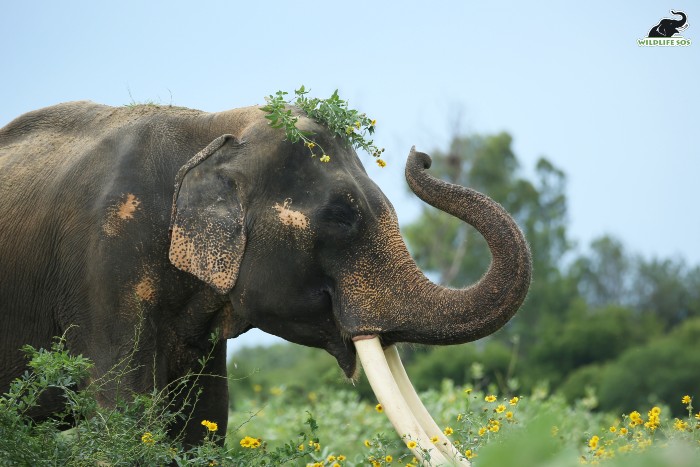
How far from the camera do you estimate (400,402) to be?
239 inches

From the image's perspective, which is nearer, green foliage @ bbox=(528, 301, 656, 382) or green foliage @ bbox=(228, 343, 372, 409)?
green foliage @ bbox=(228, 343, 372, 409)

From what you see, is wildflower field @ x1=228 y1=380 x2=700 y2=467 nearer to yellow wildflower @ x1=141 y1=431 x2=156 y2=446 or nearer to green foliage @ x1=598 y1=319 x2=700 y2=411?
yellow wildflower @ x1=141 y1=431 x2=156 y2=446

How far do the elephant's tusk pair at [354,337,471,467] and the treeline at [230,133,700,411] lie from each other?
1.40m

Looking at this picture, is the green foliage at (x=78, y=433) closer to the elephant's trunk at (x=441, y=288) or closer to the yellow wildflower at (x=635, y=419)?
the elephant's trunk at (x=441, y=288)

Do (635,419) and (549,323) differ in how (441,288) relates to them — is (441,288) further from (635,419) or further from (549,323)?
(549,323)

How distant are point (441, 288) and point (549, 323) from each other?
58359 mm

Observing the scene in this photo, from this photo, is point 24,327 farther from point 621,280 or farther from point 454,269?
point 621,280

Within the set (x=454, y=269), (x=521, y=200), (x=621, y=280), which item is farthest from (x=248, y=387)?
(x=621, y=280)

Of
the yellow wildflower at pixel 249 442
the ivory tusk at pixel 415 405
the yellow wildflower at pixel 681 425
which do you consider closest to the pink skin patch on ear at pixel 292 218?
the ivory tusk at pixel 415 405

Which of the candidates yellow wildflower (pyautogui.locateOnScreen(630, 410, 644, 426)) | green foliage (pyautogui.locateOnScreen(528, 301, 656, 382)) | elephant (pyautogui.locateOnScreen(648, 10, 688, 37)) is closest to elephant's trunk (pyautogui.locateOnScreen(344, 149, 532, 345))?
yellow wildflower (pyautogui.locateOnScreen(630, 410, 644, 426))

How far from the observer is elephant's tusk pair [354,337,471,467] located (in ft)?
19.2

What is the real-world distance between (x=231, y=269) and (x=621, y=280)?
287 feet

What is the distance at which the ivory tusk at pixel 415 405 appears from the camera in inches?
235

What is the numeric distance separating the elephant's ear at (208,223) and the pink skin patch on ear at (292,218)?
0.71 feet
